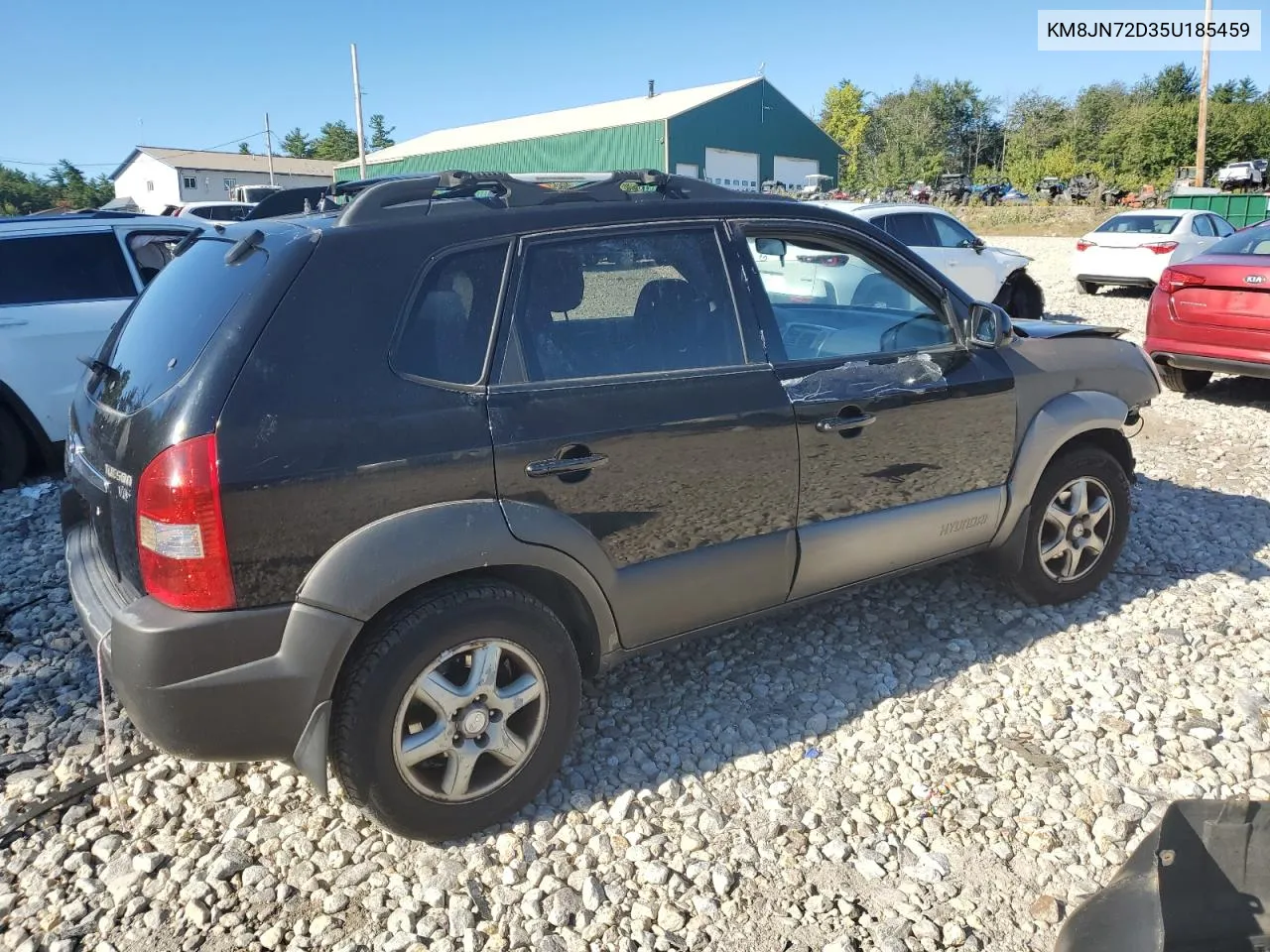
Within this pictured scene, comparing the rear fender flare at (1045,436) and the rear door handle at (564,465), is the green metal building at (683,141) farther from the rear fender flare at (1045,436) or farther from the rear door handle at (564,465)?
the rear door handle at (564,465)

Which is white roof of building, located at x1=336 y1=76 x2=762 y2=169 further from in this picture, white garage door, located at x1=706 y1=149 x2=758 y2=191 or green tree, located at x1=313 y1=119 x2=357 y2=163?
green tree, located at x1=313 y1=119 x2=357 y2=163

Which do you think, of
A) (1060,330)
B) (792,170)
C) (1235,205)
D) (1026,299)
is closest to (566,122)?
(792,170)

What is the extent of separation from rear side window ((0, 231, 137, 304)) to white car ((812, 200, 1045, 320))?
25.0ft

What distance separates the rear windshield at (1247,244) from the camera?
7898 millimetres

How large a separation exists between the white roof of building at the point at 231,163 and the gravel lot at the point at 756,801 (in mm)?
66887

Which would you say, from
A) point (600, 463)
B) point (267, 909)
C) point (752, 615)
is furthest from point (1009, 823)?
point (267, 909)

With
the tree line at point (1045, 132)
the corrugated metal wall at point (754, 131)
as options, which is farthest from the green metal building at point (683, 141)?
the tree line at point (1045, 132)

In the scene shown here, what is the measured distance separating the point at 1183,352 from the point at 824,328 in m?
5.62

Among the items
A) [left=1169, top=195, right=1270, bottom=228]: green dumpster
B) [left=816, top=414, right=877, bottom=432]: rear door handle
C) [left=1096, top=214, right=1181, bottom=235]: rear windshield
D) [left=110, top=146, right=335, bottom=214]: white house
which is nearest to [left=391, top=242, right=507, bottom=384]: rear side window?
[left=816, top=414, right=877, bottom=432]: rear door handle

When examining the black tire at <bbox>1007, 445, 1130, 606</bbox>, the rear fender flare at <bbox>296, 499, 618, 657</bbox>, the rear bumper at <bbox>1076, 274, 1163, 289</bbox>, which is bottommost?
the black tire at <bbox>1007, 445, 1130, 606</bbox>

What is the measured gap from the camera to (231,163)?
223 ft

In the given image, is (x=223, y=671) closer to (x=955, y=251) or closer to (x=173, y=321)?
(x=173, y=321)

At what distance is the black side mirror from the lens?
3.79m

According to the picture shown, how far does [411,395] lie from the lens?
8.58ft
